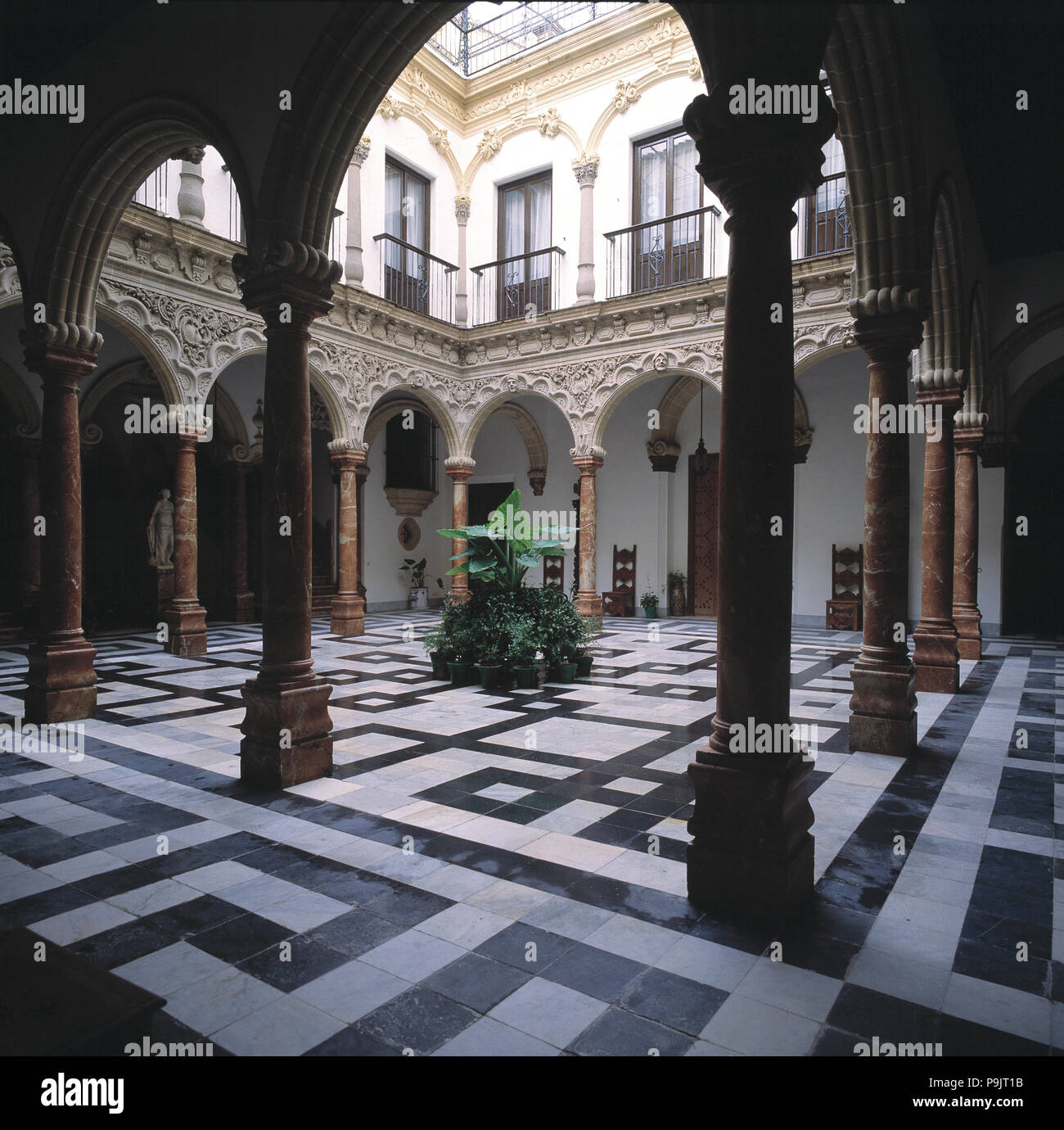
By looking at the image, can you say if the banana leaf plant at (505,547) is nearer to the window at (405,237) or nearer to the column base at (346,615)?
the column base at (346,615)

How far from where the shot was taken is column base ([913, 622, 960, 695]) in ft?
22.9

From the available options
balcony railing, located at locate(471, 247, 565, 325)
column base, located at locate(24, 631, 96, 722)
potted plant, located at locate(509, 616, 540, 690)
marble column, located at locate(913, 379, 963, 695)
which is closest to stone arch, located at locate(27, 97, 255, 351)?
column base, located at locate(24, 631, 96, 722)

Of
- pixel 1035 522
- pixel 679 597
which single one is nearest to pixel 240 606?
pixel 679 597

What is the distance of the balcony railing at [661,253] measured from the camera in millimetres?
11969

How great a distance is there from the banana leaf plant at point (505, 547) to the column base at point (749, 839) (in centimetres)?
501

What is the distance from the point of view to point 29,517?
10.8 metres

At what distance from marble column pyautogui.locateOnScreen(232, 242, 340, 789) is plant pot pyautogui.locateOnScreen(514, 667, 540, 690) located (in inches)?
A: 123

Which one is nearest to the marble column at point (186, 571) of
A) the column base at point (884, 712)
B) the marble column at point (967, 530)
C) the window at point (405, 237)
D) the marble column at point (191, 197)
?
the marble column at point (191, 197)

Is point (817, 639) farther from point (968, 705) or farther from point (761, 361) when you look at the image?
point (761, 361)

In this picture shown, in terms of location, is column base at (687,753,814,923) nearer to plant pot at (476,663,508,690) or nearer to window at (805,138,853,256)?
plant pot at (476,663,508,690)

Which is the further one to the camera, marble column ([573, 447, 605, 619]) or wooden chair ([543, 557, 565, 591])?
wooden chair ([543, 557, 565, 591])

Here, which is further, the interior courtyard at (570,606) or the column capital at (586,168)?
the column capital at (586,168)

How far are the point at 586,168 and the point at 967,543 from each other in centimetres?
866

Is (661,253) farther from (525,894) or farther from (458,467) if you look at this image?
(525,894)
